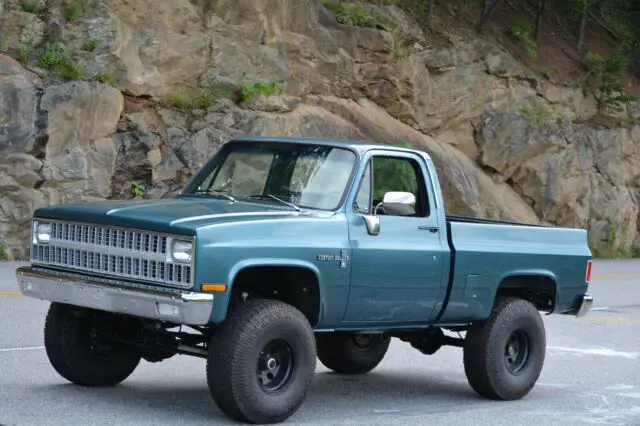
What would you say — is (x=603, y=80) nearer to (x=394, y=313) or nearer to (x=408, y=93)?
(x=408, y=93)

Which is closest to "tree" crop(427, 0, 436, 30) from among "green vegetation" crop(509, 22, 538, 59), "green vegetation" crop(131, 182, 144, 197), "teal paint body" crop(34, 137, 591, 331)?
"green vegetation" crop(509, 22, 538, 59)

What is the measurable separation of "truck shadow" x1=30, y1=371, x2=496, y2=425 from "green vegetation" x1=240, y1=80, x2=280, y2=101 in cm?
1441

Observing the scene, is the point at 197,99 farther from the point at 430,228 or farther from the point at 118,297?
the point at 118,297

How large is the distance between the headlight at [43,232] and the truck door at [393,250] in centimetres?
216

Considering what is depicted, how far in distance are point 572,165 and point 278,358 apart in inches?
922

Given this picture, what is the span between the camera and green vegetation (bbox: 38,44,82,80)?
71.5 feet

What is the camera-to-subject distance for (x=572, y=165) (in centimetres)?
3036

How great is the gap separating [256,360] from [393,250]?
1636 millimetres

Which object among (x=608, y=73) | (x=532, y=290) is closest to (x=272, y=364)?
(x=532, y=290)

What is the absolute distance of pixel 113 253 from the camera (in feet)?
26.3

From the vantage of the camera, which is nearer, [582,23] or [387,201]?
[387,201]

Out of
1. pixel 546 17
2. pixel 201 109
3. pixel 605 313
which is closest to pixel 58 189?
pixel 201 109

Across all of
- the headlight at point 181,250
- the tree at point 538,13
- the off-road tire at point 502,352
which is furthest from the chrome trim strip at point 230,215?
the tree at point 538,13

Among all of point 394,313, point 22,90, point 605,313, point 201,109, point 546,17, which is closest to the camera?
point 394,313
